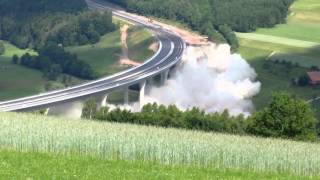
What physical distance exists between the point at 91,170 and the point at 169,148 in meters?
12.2

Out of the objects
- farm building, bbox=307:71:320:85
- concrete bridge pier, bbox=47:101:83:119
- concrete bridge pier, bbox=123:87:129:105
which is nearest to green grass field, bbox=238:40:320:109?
farm building, bbox=307:71:320:85

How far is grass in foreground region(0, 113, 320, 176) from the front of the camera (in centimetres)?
5312

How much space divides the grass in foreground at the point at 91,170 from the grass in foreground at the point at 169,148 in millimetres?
3525

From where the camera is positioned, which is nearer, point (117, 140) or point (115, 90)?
point (117, 140)

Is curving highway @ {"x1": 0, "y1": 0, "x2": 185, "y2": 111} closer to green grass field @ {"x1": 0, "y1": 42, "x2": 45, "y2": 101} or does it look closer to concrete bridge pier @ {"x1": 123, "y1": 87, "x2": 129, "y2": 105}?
concrete bridge pier @ {"x1": 123, "y1": 87, "x2": 129, "y2": 105}

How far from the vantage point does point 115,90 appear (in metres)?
162

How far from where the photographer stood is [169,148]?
5419 cm

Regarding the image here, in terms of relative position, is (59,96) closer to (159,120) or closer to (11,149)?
(159,120)

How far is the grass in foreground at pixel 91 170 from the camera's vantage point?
40562 millimetres

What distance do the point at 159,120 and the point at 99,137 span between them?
156 feet

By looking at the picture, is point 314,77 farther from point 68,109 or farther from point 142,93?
point 68,109

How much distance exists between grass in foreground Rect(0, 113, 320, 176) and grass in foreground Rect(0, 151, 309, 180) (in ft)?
11.6

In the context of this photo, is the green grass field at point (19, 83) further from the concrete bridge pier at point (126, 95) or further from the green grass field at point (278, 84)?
the green grass field at point (278, 84)

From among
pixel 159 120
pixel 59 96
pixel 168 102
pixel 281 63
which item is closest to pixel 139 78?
pixel 168 102
